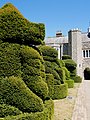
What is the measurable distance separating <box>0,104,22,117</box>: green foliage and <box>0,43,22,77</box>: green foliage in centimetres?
94

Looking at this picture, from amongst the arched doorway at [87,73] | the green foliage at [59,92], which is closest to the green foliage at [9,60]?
the green foliage at [59,92]

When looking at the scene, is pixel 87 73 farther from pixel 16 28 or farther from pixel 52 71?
pixel 16 28

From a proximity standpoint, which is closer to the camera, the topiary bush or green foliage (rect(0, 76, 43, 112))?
green foliage (rect(0, 76, 43, 112))

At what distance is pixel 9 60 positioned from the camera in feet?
25.7

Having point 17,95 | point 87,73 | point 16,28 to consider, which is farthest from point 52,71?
point 87,73

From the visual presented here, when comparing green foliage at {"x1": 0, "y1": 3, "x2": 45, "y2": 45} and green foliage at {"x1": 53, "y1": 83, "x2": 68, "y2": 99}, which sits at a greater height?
green foliage at {"x1": 0, "y1": 3, "x2": 45, "y2": 45}

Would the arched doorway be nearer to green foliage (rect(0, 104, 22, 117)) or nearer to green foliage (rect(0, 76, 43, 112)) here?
green foliage (rect(0, 76, 43, 112))

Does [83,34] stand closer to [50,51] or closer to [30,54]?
[50,51]

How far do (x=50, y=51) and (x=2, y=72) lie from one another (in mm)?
9567

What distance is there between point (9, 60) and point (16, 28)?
37.5 inches

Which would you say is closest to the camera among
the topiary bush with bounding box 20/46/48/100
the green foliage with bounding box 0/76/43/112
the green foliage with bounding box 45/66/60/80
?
the green foliage with bounding box 0/76/43/112

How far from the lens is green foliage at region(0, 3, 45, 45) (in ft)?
25.8

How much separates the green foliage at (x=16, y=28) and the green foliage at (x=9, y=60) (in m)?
0.26

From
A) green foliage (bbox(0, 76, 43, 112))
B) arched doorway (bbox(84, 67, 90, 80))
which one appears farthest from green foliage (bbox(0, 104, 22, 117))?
arched doorway (bbox(84, 67, 90, 80))
